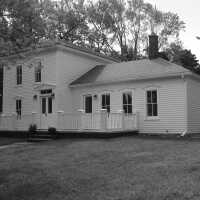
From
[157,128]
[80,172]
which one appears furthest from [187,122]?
[80,172]

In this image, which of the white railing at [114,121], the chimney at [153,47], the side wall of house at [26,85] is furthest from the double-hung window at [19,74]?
the chimney at [153,47]

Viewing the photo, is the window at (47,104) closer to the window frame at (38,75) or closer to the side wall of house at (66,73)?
the side wall of house at (66,73)

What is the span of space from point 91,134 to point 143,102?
3.86 meters

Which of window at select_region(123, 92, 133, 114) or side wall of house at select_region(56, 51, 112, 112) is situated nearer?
window at select_region(123, 92, 133, 114)

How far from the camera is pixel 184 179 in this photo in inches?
317

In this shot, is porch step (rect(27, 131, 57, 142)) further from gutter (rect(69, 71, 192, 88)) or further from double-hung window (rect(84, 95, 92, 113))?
gutter (rect(69, 71, 192, 88))

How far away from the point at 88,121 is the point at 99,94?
3.52 meters

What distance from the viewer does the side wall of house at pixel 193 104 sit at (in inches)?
789

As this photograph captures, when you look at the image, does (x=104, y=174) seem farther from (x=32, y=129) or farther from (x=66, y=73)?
(x=66, y=73)

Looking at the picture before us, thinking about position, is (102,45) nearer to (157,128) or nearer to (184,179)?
(157,128)

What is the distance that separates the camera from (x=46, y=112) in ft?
78.5

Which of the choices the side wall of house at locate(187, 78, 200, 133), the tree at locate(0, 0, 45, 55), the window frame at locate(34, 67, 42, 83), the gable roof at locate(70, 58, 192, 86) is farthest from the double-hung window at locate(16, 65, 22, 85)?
the tree at locate(0, 0, 45, 55)

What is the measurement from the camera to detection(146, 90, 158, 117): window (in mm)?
20672

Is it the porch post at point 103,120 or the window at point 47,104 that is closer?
the porch post at point 103,120
